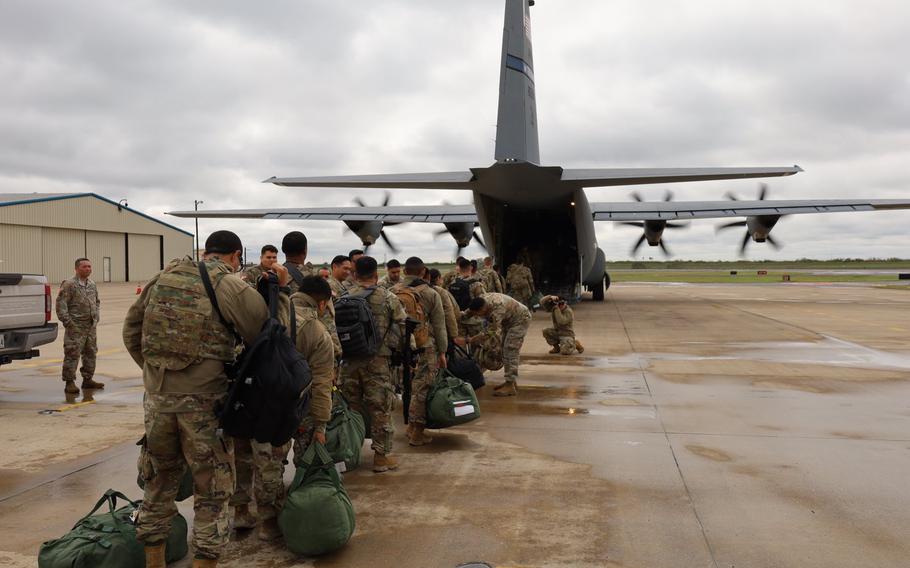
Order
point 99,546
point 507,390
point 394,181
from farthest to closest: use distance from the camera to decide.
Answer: point 394,181, point 507,390, point 99,546

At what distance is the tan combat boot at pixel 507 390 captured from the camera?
8.32m

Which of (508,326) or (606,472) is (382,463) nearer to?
(606,472)

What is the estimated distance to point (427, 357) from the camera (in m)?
6.05

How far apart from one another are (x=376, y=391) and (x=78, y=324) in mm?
5446

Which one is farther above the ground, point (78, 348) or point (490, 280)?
point (490, 280)

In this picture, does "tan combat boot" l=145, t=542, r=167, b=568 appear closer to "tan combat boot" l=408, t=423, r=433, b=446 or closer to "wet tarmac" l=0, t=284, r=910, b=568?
"wet tarmac" l=0, t=284, r=910, b=568

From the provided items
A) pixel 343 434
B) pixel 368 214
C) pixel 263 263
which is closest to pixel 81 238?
pixel 368 214

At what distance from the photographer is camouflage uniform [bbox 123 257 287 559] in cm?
340

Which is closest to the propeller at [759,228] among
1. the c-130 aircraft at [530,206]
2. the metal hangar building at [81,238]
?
the c-130 aircraft at [530,206]

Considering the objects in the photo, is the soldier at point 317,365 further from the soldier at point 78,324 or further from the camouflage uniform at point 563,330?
the camouflage uniform at point 563,330

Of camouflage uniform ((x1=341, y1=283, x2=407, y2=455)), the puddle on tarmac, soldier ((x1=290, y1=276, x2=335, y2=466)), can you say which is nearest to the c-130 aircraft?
the puddle on tarmac

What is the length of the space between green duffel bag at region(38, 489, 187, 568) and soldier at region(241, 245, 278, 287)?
3110mm

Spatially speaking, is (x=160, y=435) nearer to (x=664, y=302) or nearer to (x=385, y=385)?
(x=385, y=385)

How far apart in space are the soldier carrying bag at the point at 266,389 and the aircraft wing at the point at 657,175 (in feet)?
40.5
